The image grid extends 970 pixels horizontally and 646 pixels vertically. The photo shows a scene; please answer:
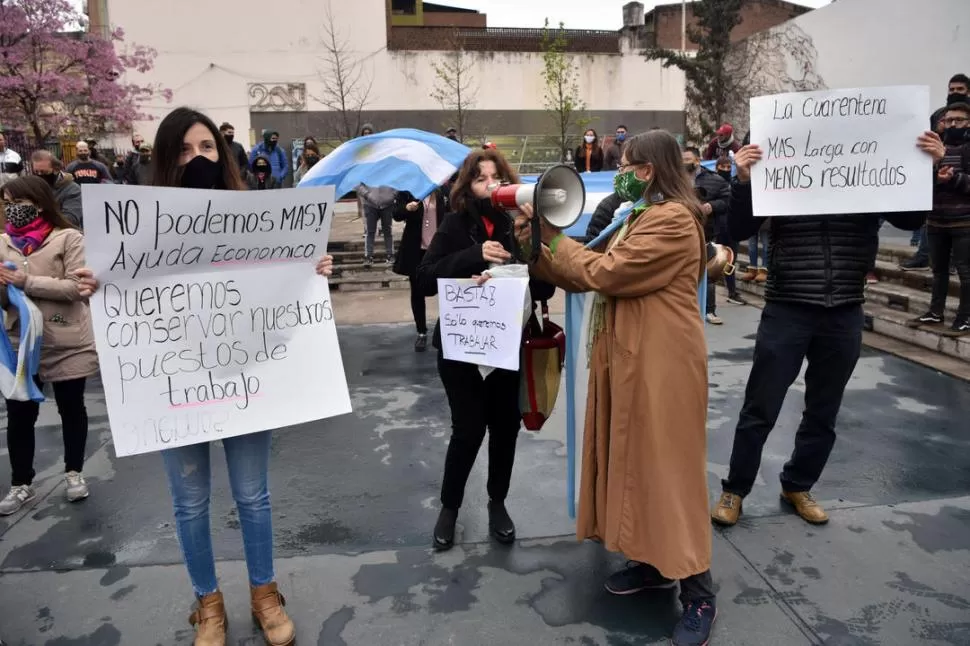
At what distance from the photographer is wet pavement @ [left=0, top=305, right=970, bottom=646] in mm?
2752

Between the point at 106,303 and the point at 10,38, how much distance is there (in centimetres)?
1858

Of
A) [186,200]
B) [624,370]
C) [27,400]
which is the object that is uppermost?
[186,200]

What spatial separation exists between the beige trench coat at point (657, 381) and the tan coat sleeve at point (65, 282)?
8.50ft

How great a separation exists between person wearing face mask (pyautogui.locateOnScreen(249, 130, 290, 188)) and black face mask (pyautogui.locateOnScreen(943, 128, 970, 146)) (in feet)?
30.0

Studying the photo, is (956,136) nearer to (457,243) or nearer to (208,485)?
(457,243)

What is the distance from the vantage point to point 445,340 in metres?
3.14

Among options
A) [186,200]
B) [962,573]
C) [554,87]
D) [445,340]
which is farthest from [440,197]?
[554,87]

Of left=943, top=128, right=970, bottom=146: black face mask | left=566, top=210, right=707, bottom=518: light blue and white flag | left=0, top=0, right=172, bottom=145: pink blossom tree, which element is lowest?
left=566, top=210, right=707, bottom=518: light blue and white flag

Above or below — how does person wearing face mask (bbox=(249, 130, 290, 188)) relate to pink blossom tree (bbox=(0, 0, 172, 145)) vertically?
below

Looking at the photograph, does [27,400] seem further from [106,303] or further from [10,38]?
[10,38]

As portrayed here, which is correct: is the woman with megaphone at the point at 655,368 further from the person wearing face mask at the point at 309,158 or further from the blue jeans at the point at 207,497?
the person wearing face mask at the point at 309,158

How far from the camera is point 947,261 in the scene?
6527 millimetres

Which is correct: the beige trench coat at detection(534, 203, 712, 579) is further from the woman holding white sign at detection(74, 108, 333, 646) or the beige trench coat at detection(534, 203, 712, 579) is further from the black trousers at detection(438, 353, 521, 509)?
the woman holding white sign at detection(74, 108, 333, 646)

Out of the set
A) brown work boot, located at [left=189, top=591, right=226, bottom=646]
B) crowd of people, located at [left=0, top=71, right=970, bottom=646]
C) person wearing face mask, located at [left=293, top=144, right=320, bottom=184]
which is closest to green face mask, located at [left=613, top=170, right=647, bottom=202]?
crowd of people, located at [left=0, top=71, right=970, bottom=646]
